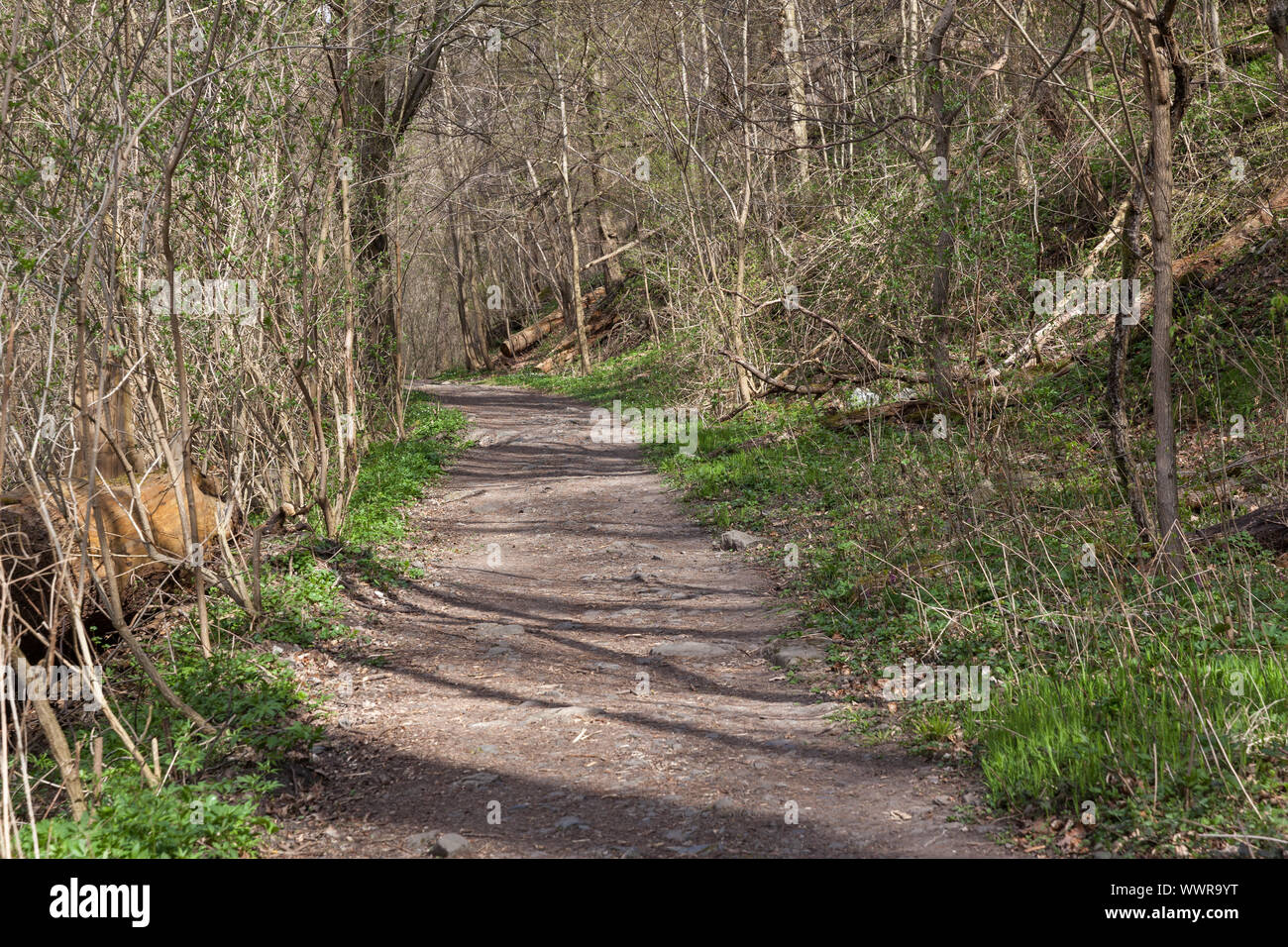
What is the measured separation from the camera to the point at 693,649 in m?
6.43

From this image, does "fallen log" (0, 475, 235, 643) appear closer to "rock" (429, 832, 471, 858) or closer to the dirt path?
the dirt path

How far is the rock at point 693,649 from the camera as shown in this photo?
634 centimetres

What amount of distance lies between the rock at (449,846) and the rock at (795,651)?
261cm

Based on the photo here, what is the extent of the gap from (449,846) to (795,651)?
2.87 metres

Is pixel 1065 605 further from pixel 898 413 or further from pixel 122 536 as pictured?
pixel 122 536

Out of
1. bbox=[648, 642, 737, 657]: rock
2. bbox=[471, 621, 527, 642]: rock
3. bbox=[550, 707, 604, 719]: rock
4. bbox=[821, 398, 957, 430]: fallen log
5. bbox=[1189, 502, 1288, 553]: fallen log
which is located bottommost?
bbox=[550, 707, 604, 719]: rock

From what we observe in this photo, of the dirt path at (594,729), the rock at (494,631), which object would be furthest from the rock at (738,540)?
the rock at (494,631)

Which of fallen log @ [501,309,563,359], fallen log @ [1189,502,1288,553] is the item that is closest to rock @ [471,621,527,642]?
fallen log @ [1189,502,1288,553]

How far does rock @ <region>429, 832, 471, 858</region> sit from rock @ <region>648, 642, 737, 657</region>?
8.65ft

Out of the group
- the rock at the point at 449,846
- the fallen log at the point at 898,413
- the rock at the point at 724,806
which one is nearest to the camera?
the rock at the point at 449,846

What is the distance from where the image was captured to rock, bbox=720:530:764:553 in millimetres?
8609

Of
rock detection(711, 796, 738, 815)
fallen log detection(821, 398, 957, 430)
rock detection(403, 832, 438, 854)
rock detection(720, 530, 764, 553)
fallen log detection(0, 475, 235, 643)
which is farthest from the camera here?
fallen log detection(821, 398, 957, 430)

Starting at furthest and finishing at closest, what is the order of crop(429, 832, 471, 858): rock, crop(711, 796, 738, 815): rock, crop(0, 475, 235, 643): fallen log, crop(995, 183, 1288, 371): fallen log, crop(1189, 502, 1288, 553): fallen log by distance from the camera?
crop(995, 183, 1288, 371): fallen log < crop(1189, 502, 1288, 553): fallen log < crop(0, 475, 235, 643): fallen log < crop(711, 796, 738, 815): rock < crop(429, 832, 471, 858): rock

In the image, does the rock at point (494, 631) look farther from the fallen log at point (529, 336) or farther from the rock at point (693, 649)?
the fallen log at point (529, 336)
